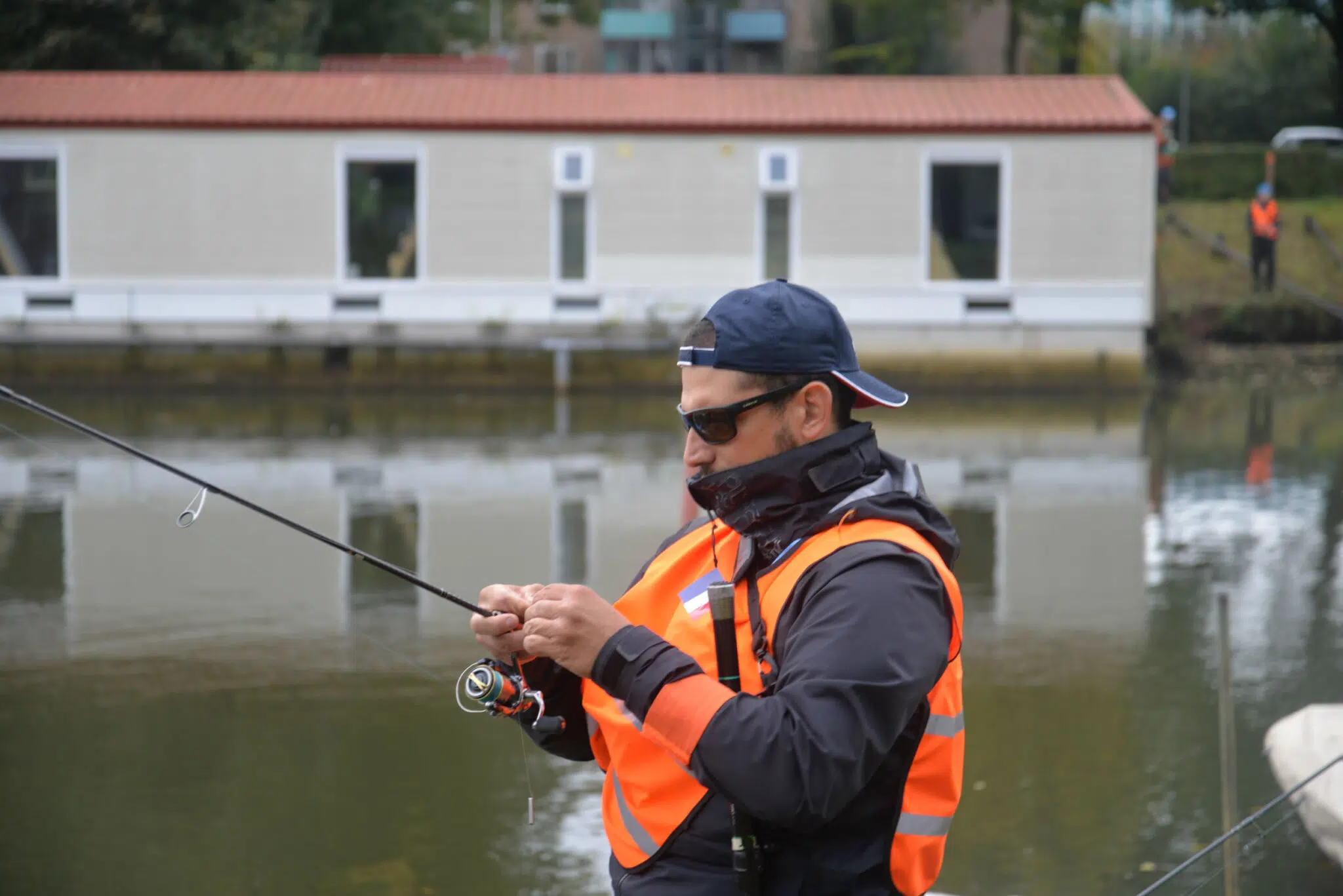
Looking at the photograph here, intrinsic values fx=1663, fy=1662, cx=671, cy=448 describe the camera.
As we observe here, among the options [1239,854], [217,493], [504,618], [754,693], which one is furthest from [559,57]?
[754,693]

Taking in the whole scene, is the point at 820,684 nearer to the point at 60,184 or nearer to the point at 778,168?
the point at 778,168

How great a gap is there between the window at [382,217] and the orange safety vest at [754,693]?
67.4ft

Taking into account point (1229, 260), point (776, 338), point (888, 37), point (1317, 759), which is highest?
point (888, 37)

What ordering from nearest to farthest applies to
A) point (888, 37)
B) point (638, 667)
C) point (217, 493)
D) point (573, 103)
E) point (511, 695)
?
point (638, 667), point (511, 695), point (217, 493), point (573, 103), point (888, 37)

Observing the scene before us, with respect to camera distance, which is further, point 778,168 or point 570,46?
point 570,46

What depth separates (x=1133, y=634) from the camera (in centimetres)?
877

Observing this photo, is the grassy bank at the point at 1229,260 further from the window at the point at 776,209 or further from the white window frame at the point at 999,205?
the window at the point at 776,209

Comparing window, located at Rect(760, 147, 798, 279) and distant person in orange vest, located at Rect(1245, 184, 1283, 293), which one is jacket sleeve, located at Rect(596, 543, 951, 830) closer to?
window, located at Rect(760, 147, 798, 279)

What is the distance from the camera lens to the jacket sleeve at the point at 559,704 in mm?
2842

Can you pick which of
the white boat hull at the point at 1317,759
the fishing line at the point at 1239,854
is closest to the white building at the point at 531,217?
the white boat hull at the point at 1317,759

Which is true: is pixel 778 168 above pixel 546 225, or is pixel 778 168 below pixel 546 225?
above

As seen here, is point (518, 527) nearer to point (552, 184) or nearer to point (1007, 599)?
point (1007, 599)

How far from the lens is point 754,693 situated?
2.40 metres

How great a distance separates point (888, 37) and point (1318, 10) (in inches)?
414
